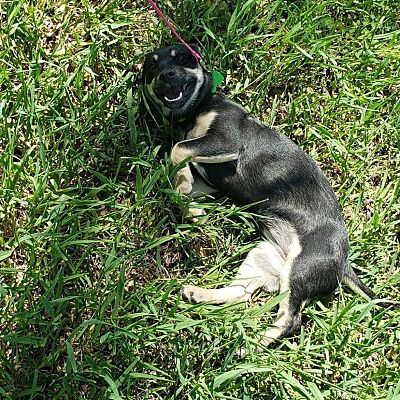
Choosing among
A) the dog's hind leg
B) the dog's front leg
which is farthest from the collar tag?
the dog's hind leg

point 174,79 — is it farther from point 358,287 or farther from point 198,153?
point 358,287

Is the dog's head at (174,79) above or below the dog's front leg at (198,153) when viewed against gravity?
above

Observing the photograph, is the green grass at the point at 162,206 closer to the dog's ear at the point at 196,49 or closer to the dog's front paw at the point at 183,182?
the dog's front paw at the point at 183,182

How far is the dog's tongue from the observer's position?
15.4 feet

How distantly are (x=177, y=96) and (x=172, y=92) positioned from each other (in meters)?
0.04

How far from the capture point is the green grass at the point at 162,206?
4.28 metres

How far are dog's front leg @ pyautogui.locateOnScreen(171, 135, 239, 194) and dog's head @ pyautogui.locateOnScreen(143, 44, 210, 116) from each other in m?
0.29

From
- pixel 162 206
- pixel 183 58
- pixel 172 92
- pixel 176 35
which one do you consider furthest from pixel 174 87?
pixel 162 206

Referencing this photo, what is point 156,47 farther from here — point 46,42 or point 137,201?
point 137,201

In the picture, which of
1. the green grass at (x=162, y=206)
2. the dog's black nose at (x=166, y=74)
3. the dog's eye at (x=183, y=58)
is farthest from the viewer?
the dog's eye at (x=183, y=58)

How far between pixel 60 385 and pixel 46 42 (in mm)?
2262

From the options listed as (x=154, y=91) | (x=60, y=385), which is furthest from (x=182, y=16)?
(x=60, y=385)

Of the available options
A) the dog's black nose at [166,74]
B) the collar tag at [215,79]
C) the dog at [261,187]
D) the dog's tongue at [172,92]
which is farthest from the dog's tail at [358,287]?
the dog's black nose at [166,74]

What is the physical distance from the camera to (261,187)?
4695 millimetres
